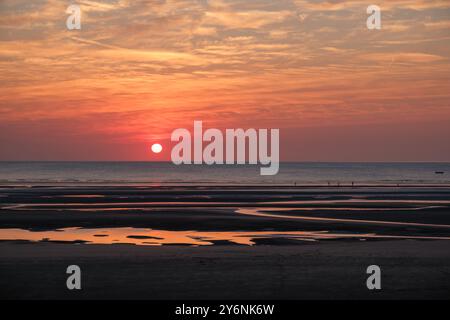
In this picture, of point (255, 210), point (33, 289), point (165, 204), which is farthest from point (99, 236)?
point (165, 204)

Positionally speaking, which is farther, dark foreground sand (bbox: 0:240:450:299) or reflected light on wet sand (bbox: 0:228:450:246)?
reflected light on wet sand (bbox: 0:228:450:246)

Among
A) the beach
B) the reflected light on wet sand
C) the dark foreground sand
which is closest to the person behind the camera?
the dark foreground sand

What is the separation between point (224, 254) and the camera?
25.0 m

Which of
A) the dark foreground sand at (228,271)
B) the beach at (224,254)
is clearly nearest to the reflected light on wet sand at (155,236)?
the beach at (224,254)

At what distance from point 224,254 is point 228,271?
154 inches

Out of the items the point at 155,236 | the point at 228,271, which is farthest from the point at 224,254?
the point at 155,236

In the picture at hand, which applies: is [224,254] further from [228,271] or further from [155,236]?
[155,236]

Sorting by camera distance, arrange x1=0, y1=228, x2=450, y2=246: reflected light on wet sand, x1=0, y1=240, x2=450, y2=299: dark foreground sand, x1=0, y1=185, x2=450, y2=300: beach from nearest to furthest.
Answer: x1=0, y1=240, x2=450, y2=299: dark foreground sand
x1=0, y1=185, x2=450, y2=300: beach
x1=0, y1=228, x2=450, y2=246: reflected light on wet sand

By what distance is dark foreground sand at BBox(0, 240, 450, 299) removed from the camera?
17.8m

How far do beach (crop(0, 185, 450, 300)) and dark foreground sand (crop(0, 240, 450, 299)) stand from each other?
32mm

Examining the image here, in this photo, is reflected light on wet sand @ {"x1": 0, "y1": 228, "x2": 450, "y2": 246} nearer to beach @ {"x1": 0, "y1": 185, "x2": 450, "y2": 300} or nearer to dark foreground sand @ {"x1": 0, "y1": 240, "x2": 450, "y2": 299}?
beach @ {"x1": 0, "y1": 185, "x2": 450, "y2": 300}

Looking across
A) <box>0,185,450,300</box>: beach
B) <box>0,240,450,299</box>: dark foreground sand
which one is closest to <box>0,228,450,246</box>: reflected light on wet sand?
<box>0,185,450,300</box>: beach

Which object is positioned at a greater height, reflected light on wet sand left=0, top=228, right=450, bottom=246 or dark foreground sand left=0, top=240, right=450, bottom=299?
reflected light on wet sand left=0, top=228, right=450, bottom=246
